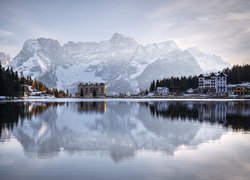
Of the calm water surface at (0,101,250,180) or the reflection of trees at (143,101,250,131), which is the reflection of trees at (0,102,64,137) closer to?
the calm water surface at (0,101,250,180)

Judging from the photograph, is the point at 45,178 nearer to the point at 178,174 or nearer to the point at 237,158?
the point at 178,174

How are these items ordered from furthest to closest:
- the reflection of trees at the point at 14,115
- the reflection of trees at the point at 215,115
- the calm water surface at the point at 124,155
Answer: the reflection of trees at the point at 215,115 < the reflection of trees at the point at 14,115 < the calm water surface at the point at 124,155

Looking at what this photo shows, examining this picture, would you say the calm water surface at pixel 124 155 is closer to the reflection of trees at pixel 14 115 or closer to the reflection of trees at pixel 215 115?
the reflection of trees at pixel 14 115

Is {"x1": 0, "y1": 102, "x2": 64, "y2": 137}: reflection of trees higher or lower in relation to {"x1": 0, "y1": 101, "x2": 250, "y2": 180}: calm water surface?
higher

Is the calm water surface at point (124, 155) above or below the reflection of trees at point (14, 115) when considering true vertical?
below

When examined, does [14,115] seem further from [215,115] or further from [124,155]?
[124,155]

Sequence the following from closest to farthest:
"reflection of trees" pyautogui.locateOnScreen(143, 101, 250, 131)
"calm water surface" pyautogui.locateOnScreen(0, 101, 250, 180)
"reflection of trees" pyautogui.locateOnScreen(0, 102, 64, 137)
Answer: "calm water surface" pyautogui.locateOnScreen(0, 101, 250, 180) < "reflection of trees" pyautogui.locateOnScreen(0, 102, 64, 137) < "reflection of trees" pyautogui.locateOnScreen(143, 101, 250, 131)

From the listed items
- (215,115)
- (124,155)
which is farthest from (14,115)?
(124,155)

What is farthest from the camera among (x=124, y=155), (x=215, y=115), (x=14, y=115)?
(x=215, y=115)

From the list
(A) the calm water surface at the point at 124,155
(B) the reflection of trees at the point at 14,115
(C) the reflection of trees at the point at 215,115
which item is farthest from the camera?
(C) the reflection of trees at the point at 215,115

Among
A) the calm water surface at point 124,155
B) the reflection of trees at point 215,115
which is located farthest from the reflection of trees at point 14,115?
the reflection of trees at point 215,115

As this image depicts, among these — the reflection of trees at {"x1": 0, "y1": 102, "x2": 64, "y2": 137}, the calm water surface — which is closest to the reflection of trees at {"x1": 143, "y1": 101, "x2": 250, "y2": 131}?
the calm water surface

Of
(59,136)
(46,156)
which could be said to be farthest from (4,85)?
(46,156)

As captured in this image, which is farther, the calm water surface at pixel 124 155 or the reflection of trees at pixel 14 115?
the reflection of trees at pixel 14 115
